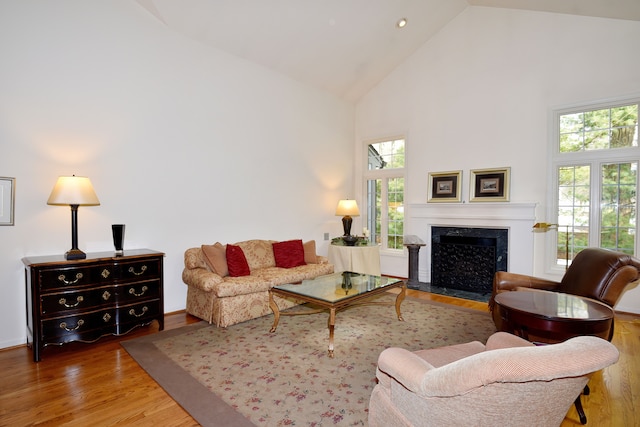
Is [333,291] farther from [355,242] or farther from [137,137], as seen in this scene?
[137,137]

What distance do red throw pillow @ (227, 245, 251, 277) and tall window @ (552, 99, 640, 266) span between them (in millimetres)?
3911

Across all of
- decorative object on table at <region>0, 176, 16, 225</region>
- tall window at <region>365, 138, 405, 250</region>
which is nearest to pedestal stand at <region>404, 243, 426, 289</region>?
tall window at <region>365, 138, 405, 250</region>

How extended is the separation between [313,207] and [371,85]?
2.65 metres

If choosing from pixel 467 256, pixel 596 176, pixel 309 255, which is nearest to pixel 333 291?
pixel 309 255

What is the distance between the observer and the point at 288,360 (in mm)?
2848

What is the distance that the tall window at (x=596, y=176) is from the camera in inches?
166

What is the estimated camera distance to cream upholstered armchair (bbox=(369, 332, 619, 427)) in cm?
106

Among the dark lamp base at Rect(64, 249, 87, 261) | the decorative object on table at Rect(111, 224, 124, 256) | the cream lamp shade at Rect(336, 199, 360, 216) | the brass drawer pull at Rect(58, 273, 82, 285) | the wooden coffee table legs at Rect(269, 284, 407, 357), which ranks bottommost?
the wooden coffee table legs at Rect(269, 284, 407, 357)

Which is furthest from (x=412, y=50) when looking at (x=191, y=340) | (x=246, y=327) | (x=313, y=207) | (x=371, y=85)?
(x=191, y=340)

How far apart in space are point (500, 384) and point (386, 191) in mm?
5508

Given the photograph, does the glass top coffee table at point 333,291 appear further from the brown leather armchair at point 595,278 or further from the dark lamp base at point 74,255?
the dark lamp base at point 74,255

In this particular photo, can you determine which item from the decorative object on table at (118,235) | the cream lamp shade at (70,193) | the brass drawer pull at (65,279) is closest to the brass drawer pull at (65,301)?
the brass drawer pull at (65,279)

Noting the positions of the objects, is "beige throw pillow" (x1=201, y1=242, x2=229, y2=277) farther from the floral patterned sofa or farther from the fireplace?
the fireplace

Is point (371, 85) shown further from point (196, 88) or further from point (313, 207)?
point (196, 88)
